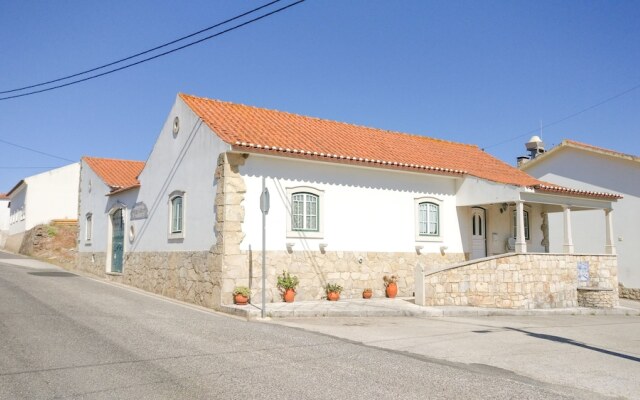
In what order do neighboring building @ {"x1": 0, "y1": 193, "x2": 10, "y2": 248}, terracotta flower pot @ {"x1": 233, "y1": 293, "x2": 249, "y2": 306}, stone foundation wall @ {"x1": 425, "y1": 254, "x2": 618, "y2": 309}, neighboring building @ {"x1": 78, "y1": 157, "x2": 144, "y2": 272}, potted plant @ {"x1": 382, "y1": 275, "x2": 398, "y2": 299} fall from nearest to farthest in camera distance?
terracotta flower pot @ {"x1": 233, "y1": 293, "x2": 249, "y2": 306} < stone foundation wall @ {"x1": 425, "y1": 254, "x2": 618, "y2": 309} < potted plant @ {"x1": 382, "y1": 275, "x2": 398, "y2": 299} < neighboring building @ {"x1": 78, "y1": 157, "x2": 144, "y2": 272} < neighboring building @ {"x1": 0, "y1": 193, "x2": 10, "y2": 248}

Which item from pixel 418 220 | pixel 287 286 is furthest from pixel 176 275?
pixel 418 220

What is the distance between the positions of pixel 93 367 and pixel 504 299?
12799 millimetres

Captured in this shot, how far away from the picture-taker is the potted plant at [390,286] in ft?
54.1

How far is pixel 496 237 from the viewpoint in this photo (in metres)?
20.1

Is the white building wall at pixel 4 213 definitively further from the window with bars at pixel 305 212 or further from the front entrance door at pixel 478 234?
the front entrance door at pixel 478 234

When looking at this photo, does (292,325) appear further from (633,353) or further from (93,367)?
(633,353)

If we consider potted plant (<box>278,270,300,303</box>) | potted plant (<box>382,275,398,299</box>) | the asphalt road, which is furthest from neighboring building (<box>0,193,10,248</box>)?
Answer: the asphalt road

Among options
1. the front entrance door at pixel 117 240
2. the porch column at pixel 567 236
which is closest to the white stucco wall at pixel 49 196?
the front entrance door at pixel 117 240

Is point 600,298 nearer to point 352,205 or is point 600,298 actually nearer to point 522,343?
point 352,205

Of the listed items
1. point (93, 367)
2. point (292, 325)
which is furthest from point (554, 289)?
point (93, 367)

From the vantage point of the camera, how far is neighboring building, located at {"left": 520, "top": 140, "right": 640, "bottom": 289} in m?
23.1

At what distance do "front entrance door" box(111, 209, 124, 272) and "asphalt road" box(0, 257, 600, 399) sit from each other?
32.1 feet

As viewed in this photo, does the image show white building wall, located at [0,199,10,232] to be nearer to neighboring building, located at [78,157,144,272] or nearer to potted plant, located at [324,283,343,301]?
neighboring building, located at [78,157,144,272]

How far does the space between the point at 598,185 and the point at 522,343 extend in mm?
17141
